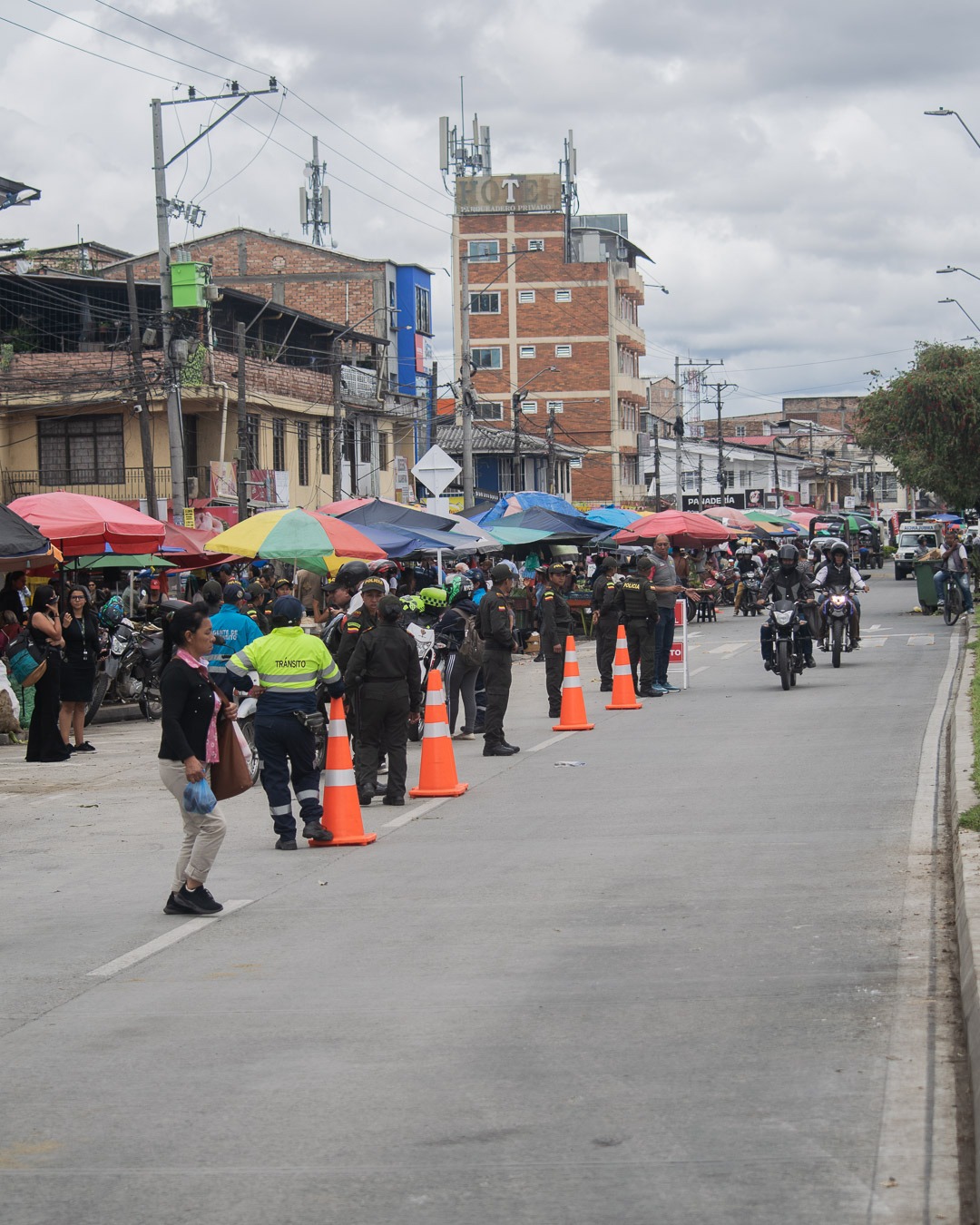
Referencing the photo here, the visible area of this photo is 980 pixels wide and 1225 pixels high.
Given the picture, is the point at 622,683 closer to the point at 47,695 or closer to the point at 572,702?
the point at 572,702

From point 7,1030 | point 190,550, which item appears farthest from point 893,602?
point 7,1030

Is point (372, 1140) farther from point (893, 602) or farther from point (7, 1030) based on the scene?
point (893, 602)

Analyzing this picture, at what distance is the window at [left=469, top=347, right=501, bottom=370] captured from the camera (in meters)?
89.9

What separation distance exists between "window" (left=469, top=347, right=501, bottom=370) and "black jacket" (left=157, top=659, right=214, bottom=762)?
269ft

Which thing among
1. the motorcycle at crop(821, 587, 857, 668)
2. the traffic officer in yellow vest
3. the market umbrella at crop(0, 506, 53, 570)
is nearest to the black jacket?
the traffic officer in yellow vest

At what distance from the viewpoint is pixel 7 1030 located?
667 cm

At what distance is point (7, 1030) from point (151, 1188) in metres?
2.16

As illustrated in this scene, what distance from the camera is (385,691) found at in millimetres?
12406

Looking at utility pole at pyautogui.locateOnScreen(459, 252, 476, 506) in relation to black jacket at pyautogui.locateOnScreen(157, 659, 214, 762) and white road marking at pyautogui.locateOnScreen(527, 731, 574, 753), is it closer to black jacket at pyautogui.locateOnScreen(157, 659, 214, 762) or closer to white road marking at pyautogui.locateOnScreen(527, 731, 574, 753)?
white road marking at pyautogui.locateOnScreen(527, 731, 574, 753)

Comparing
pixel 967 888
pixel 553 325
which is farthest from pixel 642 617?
pixel 553 325

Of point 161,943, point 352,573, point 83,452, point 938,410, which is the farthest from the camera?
point 83,452

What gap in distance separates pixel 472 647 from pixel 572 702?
2.27 metres

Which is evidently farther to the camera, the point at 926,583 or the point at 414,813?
the point at 926,583

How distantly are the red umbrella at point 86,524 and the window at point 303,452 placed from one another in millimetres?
31413
